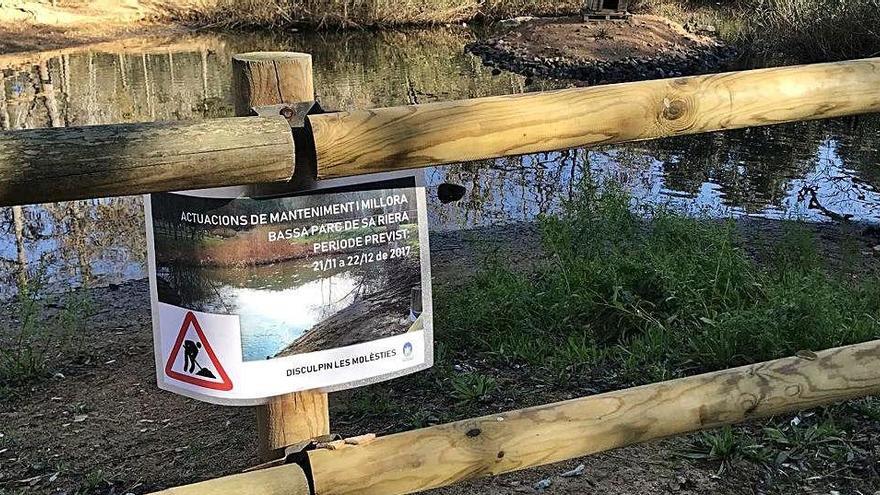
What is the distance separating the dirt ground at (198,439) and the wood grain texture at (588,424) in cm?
84

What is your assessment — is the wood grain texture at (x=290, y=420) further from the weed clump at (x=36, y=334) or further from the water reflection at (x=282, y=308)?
the weed clump at (x=36, y=334)

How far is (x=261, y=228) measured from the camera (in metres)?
2.02

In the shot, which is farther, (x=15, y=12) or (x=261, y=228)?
(x=15, y=12)

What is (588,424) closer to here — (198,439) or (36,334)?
(198,439)

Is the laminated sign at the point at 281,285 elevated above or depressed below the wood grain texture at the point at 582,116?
below

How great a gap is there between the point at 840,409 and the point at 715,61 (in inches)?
655

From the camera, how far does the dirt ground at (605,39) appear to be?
762 inches

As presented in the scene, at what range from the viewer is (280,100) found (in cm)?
207

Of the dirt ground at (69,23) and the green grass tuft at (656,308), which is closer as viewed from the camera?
the green grass tuft at (656,308)

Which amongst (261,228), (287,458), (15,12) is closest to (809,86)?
(261,228)

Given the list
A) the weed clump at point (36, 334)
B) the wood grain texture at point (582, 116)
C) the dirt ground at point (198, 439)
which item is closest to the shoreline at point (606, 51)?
the weed clump at point (36, 334)

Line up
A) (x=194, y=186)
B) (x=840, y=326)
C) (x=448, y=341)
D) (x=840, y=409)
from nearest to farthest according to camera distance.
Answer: (x=194, y=186), (x=840, y=409), (x=840, y=326), (x=448, y=341)

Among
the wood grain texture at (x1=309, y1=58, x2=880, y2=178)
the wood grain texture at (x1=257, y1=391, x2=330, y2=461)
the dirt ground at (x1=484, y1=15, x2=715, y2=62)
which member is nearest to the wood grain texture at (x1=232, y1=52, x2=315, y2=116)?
the wood grain texture at (x1=309, y1=58, x2=880, y2=178)

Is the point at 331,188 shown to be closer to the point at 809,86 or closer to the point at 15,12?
the point at 809,86
